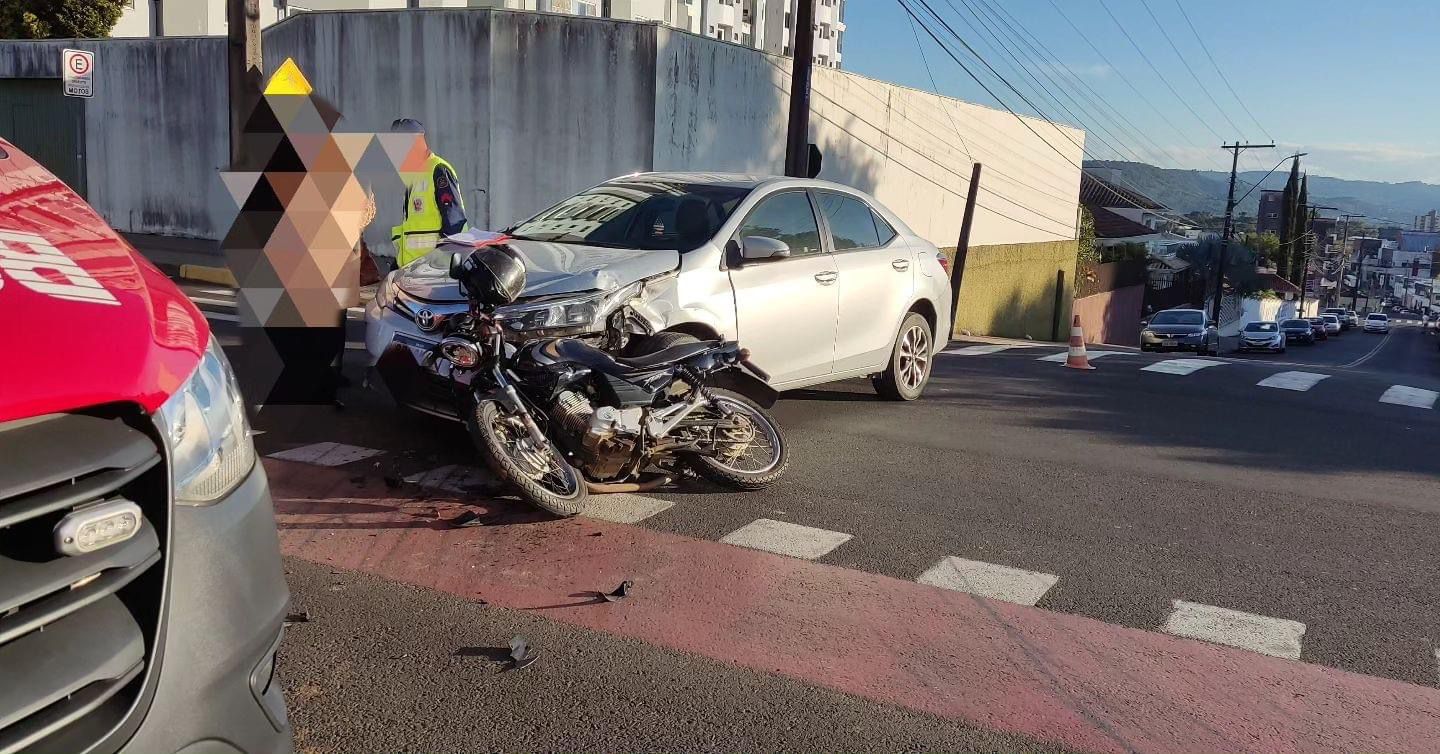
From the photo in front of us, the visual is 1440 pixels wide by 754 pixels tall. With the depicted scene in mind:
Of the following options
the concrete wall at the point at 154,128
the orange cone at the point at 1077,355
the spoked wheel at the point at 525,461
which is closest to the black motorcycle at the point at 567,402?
the spoked wheel at the point at 525,461

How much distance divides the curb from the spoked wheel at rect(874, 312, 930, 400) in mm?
10679

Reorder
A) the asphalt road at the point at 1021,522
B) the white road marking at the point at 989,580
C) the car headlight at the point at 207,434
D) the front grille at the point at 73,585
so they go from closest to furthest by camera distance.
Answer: the front grille at the point at 73,585 → the car headlight at the point at 207,434 → the asphalt road at the point at 1021,522 → the white road marking at the point at 989,580

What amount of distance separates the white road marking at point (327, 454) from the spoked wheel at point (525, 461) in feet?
4.84

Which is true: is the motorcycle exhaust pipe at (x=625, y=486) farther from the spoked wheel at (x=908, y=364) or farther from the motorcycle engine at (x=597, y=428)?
the spoked wheel at (x=908, y=364)

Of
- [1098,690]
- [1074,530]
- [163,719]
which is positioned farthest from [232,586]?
[1074,530]

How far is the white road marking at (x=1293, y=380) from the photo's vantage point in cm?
1140

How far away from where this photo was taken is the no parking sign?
16547mm

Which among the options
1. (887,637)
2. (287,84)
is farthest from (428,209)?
(887,637)

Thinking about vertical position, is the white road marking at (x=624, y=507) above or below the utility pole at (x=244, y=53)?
below

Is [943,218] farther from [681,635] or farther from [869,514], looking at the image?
[681,635]

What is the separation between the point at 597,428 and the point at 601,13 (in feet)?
121

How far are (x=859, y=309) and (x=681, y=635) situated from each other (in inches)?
165

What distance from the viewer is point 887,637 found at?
422 centimetres

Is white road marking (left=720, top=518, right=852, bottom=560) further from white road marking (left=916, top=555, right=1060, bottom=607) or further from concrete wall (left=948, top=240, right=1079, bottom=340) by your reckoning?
concrete wall (left=948, top=240, right=1079, bottom=340)
